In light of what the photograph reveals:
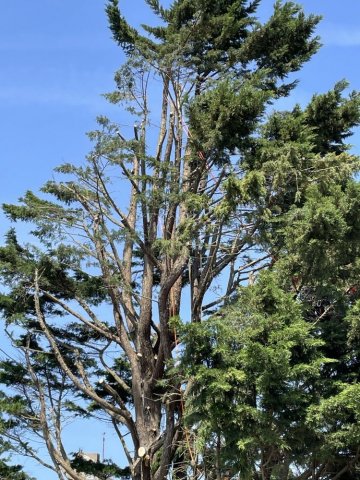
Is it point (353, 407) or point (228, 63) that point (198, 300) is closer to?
point (353, 407)

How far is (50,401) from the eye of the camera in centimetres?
1439

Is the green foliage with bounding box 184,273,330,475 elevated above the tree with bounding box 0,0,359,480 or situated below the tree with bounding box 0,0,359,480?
below

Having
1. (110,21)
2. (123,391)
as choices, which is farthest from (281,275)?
(110,21)

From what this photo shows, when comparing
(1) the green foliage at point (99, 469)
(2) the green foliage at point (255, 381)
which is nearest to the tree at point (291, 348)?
(2) the green foliage at point (255, 381)

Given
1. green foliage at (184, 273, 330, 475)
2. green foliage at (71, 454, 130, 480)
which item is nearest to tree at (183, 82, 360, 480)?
green foliage at (184, 273, 330, 475)

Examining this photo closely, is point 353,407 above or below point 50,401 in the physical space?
below

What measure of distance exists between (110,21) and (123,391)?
844cm

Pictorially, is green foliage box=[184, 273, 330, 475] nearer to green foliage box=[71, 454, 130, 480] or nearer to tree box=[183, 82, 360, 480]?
tree box=[183, 82, 360, 480]

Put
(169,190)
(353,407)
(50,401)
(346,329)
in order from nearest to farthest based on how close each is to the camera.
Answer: (353,407), (346,329), (169,190), (50,401)

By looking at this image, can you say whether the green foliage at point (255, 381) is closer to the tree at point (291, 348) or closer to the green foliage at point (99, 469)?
the tree at point (291, 348)

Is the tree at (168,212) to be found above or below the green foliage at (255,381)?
above

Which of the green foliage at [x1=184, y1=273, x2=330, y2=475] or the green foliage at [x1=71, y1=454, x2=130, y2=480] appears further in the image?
the green foliage at [x1=71, y1=454, x2=130, y2=480]

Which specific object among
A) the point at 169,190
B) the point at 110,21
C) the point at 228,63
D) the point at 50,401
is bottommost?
the point at 50,401

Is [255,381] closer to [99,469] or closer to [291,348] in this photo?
[291,348]
